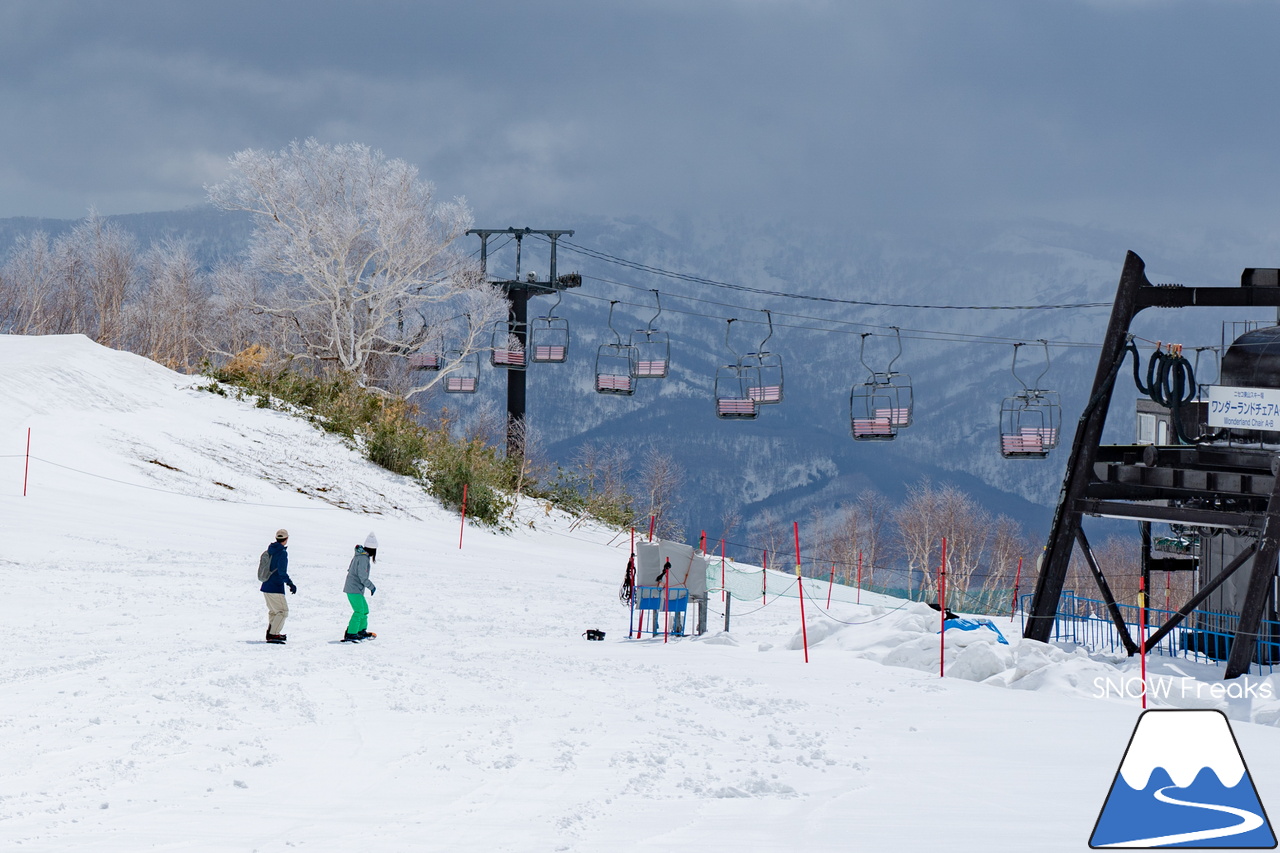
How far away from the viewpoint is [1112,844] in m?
6.23

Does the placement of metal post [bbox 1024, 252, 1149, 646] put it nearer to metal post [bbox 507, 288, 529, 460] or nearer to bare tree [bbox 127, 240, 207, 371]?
metal post [bbox 507, 288, 529, 460]

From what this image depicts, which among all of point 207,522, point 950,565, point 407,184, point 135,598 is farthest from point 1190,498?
point 950,565

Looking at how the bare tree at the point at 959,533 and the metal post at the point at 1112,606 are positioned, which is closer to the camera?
the metal post at the point at 1112,606

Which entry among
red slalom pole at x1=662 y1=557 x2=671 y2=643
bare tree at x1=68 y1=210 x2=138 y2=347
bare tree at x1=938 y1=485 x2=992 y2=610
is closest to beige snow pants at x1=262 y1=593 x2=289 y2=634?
red slalom pole at x1=662 y1=557 x2=671 y2=643

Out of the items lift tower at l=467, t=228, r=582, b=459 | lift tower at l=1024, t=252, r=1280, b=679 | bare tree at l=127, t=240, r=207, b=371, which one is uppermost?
bare tree at l=127, t=240, r=207, b=371

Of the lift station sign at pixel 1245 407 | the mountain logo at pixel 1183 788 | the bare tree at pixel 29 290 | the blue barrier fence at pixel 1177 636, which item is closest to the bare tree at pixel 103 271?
A: the bare tree at pixel 29 290

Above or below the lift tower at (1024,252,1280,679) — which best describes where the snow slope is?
below

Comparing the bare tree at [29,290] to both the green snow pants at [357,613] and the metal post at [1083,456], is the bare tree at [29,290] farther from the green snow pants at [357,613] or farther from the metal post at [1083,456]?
→ the metal post at [1083,456]

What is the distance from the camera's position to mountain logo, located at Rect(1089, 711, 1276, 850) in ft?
18.2

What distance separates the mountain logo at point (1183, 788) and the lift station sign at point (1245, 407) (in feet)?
37.1

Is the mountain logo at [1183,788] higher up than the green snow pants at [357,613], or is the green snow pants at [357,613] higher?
the mountain logo at [1183,788]

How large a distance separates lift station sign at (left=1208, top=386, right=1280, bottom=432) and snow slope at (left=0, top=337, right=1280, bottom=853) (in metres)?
4.05

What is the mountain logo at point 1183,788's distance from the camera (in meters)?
5.54

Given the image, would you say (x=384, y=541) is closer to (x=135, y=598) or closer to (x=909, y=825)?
(x=135, y=598)
